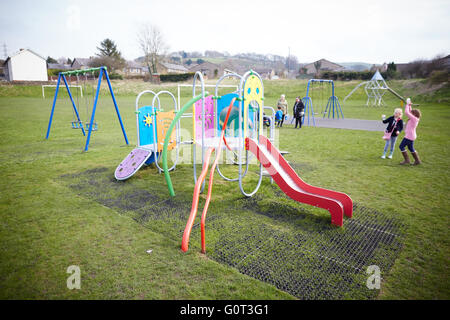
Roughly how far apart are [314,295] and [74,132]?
1264cm

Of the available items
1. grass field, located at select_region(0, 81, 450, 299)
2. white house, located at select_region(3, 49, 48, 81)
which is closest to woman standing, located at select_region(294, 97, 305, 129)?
grass field, located at select_region(0, 81, 450, 299)

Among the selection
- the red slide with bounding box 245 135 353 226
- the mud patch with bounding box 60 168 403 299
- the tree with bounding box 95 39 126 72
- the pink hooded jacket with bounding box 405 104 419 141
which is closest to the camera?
the mud patch with bounding box 60 168 403 299

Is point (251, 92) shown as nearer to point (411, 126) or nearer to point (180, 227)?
point (180, 227)

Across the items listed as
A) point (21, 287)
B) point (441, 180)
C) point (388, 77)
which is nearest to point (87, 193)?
point (21, 287)

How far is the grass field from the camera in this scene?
114 inches

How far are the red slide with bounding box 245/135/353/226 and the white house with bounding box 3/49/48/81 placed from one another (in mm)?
63226

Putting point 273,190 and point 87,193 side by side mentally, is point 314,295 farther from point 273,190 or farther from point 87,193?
point 87,193

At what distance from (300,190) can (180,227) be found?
206 centimetres

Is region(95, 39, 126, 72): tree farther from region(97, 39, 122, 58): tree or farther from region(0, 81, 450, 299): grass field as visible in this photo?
region(0, 81, 450, 299): grass field

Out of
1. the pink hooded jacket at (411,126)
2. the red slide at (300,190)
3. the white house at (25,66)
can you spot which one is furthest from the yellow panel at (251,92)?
the white house at (25,66)

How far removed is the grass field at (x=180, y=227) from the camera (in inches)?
114

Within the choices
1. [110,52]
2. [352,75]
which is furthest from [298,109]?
[110,52]

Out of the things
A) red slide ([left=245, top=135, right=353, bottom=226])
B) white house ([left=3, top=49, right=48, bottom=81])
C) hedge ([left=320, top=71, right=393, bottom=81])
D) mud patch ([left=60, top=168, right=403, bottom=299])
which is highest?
white house ([left=3, top=49, right=48, bottom=81])

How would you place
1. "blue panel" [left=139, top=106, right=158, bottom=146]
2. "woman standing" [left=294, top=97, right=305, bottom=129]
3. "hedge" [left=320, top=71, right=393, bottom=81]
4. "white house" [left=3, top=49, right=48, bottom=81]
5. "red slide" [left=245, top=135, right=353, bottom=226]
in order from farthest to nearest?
"white house" [left=3, top=49, right=48, bottom=81] < "hedge" [left=320, top=71, right=393, bottom=81] < "woman standing" [left=294, top=97, right=305, bottom=129] < "blue panel" [left=139, top=106, right=158, bottom=146] < "red slide" [left=245, top=135, right=353, bottom=226]
